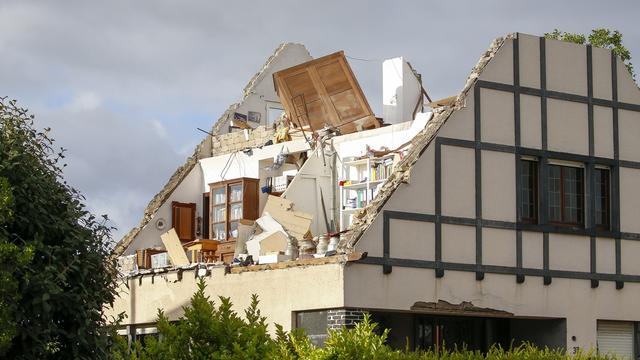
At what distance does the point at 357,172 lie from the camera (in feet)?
94.5

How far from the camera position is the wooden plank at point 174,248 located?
30.0 m

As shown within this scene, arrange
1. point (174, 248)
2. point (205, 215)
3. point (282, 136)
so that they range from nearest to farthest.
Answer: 1. point (174, 248)
2. point (282, 136)
3. point (205, 215)

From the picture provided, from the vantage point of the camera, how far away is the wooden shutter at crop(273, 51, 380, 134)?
30.6m

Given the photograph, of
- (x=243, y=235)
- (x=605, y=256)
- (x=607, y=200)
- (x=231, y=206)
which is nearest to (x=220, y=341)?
(x=243, y=235)

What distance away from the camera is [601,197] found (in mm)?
29141

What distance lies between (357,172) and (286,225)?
1.93 m

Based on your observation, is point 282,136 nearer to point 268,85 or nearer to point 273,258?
point 268,85

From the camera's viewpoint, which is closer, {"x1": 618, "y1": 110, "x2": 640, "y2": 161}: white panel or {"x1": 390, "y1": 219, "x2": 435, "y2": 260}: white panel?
{"x1": 390, "y1": 219, "x2": 435, "y2": 260}: white panel

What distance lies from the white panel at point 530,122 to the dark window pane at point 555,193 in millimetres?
823

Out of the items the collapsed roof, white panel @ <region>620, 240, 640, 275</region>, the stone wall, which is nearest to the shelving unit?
the collapsed roof

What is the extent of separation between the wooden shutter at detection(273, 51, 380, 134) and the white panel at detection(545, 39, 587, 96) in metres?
4.18

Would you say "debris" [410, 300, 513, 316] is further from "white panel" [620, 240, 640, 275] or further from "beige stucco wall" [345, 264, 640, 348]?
"white panel" [620, 240, 640, 275]

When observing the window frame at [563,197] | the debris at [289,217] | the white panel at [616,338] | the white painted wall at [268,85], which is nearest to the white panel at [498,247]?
the window frame at [563,197]

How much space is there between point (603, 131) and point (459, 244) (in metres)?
4.81
